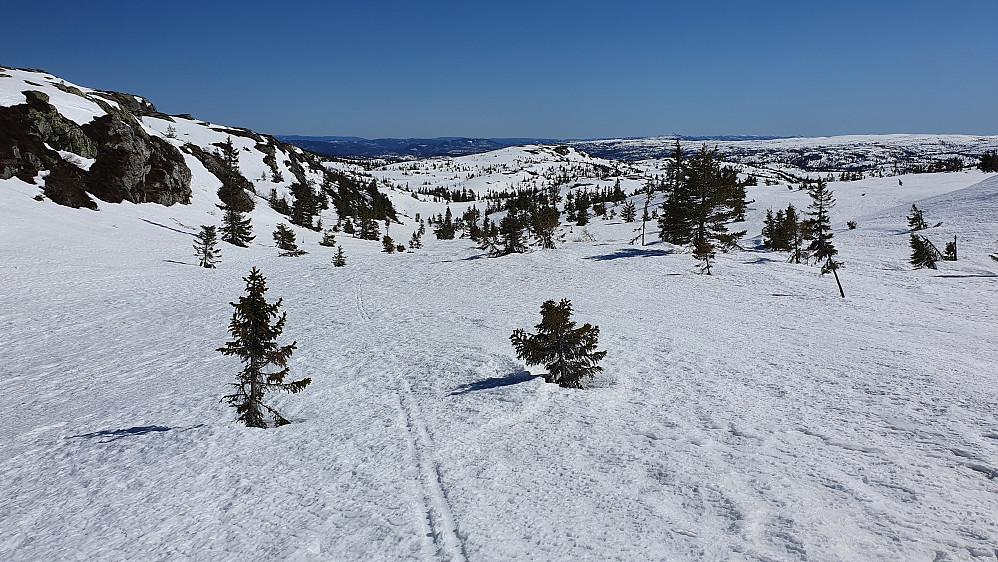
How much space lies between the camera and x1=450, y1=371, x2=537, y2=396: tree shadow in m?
12.3

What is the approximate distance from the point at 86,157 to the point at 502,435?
66505mm

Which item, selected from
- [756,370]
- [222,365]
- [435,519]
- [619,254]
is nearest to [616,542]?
[435,519]

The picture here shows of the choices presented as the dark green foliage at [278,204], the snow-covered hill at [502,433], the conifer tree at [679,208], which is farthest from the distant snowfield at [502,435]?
the dark green foliage at [278,204]

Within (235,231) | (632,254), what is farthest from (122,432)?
(235,231)

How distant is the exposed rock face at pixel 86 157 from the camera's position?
44.4m

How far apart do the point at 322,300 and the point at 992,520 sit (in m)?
27.1

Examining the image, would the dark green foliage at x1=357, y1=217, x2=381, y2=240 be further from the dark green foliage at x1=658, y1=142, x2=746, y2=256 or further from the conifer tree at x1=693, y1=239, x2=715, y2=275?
the conifer tree at x1=693, y1=239, x2=715, y2=275

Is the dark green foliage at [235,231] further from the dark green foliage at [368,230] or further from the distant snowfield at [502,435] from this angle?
the dark green foliage at [368,230]

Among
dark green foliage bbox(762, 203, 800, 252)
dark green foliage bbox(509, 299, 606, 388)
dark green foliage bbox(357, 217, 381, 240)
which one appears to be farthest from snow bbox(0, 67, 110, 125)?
dark green foliage bbox(762, 203, 800, 252)

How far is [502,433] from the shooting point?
9.38 m

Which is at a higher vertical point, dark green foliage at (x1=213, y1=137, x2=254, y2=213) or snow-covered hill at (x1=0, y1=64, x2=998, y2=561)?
dark green foliage at (x1=213, y1=137, x2=254, y2=213)

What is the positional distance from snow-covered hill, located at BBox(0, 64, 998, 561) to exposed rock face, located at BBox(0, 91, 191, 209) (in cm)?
2903

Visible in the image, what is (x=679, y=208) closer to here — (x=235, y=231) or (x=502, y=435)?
(x=502, y=435)

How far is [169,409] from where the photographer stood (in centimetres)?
1143
